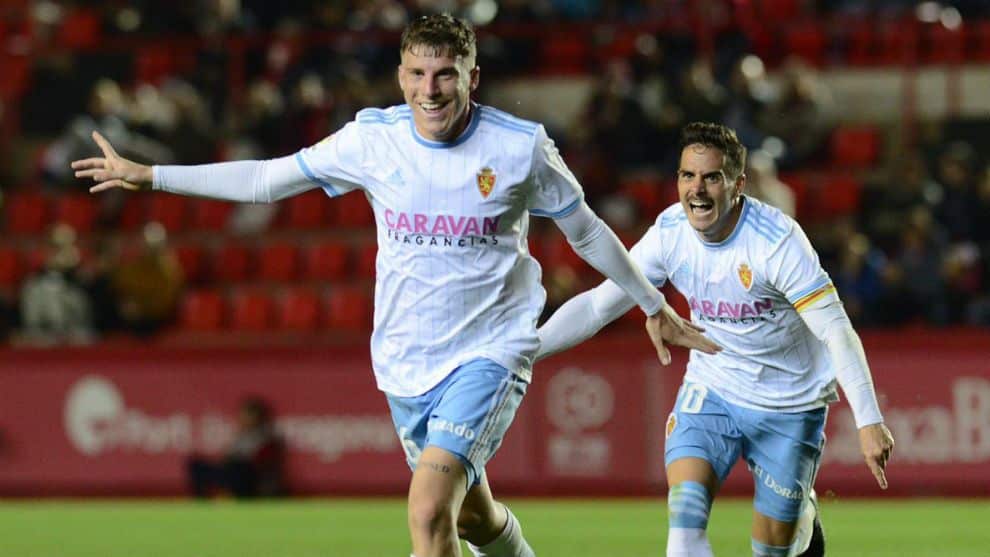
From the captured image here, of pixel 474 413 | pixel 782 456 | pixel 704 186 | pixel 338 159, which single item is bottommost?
pixel 782 456

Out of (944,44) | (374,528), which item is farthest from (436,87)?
(944,44)

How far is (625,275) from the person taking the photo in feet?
23.4

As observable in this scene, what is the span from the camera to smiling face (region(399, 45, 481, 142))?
673 cm

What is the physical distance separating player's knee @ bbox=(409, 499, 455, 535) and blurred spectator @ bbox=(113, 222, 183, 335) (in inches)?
431

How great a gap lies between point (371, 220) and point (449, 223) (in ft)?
38.4

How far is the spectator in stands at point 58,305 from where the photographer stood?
16.9m

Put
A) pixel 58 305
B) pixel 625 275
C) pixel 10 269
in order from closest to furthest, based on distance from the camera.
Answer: pixel 625 275, pixel 58 305, pixel 10 269

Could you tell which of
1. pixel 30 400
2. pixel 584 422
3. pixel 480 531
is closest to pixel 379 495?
pixel 584 422

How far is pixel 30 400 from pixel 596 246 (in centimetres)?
1070

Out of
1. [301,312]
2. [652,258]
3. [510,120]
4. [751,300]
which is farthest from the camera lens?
[301,312]

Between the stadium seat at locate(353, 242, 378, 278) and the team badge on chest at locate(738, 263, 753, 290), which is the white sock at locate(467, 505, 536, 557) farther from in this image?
the stadium seat at locate(353, 242, 378, 278)

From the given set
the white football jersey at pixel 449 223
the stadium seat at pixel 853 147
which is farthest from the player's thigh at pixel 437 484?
the stadium seat at pixel 853 147

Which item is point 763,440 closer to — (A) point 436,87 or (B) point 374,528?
(A) point 436,87

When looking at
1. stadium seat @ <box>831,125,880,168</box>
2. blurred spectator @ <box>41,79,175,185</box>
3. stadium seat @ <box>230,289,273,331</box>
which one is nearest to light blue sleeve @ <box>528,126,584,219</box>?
stadium seat @ <box>230,289,273,331</box>
